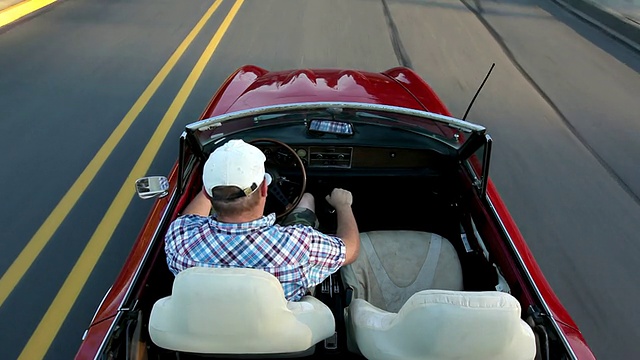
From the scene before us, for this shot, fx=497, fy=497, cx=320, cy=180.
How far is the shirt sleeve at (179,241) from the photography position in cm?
221

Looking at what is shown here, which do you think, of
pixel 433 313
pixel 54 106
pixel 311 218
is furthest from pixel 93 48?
pixel 433 313

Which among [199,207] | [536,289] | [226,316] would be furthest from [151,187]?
[536,289]

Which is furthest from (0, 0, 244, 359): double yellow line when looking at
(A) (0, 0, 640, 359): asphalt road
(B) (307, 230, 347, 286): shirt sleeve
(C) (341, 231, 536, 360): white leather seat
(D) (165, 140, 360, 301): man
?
(C) (341, 231, 536, 360): white leather seat

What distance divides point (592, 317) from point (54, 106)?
5.93 metres

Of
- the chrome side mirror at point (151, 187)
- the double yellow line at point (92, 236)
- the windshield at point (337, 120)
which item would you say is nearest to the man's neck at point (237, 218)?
the chrome side mirror at point (151, 187)

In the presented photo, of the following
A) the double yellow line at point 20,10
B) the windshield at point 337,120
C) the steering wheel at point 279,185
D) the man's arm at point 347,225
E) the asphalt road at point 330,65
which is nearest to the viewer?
the man's arm at point 347,225

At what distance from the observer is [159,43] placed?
26.0 ft

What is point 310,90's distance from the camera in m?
3.98

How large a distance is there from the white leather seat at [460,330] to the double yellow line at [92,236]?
100 inches

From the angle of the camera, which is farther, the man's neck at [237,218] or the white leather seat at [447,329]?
the man's neck at [237,218]

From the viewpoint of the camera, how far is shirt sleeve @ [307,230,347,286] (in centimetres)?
234

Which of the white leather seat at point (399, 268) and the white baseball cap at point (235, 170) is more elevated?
the white baseball cap at point (235, 170)

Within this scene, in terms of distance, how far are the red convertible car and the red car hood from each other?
2cm

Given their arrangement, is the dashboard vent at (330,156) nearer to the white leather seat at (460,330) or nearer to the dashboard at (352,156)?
the dashboard at (352,156)
